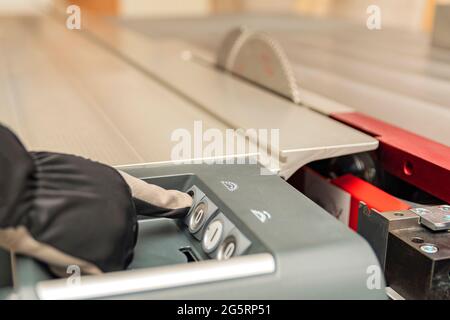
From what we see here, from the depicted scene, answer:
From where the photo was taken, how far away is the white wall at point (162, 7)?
4.18 metres

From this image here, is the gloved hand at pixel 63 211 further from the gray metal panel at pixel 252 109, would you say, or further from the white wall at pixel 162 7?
the white wall at pixel 162 7

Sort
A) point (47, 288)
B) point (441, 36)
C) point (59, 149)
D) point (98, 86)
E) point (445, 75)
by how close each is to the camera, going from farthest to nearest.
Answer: point (441, 36), point (445, 75), point (98, 86), point (59, 149), point (47, 288)

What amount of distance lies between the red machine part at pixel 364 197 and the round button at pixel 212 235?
0.27 m

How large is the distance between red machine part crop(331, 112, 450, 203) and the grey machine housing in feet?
0.87

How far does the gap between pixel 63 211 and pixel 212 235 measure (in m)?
0.19

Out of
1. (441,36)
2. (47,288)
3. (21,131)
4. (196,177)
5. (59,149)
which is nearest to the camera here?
(47,288)

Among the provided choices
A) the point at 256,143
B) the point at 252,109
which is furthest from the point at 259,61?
the point at 256,143

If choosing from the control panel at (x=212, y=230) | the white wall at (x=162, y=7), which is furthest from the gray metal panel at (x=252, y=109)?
the white wall at (x=162, y=7)

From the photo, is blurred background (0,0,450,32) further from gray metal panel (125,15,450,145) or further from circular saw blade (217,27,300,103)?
circular saw blade (217,27,300,103)

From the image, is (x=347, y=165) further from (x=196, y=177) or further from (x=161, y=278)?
(x=161, y=278)

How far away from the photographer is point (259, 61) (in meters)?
1.48

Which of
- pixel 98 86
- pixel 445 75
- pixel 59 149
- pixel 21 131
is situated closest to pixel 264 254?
pixel 59 149

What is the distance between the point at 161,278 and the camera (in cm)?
58
